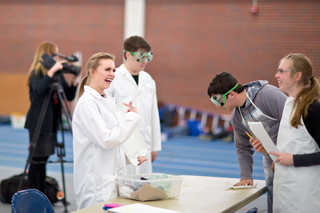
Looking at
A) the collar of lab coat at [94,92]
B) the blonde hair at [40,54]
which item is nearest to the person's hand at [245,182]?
the collar of lab coat at [94,92]

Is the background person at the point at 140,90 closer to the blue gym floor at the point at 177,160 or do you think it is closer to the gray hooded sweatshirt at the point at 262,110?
the gray hooded sweatshirt at the point at 262,110

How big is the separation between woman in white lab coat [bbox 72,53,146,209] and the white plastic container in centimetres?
18

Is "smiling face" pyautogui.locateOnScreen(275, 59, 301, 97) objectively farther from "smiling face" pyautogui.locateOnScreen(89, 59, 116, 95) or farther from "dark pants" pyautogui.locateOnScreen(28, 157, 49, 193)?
"dark pants" pyautogui.locateOnScreen(28, 157, 49, 193)

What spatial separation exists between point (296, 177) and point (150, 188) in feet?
3.26

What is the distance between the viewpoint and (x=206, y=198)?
2.83 meters

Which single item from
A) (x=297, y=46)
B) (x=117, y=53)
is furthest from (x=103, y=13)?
(x=297, y=46)

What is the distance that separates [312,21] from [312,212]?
11.3m

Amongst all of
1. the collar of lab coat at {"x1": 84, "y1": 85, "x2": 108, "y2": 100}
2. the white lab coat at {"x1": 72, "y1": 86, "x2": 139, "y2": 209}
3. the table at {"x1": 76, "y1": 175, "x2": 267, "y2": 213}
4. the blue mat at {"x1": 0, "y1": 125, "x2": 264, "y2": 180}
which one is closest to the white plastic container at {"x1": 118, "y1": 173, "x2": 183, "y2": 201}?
the table at {"x1": 76, "y1": 175, "x2": 267, "y2": 213}

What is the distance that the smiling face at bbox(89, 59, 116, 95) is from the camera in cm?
314

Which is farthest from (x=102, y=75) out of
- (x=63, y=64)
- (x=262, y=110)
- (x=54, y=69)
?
(x=63, y=64)

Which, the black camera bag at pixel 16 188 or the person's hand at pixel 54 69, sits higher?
the person's hand at pixel 54 69

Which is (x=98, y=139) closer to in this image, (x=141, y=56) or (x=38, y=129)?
(x=141, y=56)

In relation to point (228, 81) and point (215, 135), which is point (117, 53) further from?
point (228, 81)

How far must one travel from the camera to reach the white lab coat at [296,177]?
2807mm
